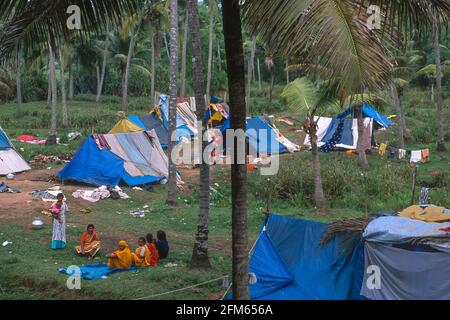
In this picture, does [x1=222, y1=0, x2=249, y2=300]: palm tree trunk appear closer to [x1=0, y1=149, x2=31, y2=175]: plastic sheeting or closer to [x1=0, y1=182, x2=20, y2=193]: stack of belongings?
[x1=0, y1=182, x2=20, y2=193]: stack of belongings

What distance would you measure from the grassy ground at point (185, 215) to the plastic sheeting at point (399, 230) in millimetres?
3066

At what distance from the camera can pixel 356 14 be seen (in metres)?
5.14

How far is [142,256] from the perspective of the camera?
483 inches

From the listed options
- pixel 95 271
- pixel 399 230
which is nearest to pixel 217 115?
pixel 95 271

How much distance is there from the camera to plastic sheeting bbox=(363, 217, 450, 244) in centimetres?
859

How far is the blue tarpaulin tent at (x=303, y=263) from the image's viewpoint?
9547mm

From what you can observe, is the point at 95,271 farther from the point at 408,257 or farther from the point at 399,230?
the point at 408,257

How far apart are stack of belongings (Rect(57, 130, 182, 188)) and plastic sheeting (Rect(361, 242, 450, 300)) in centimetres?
1220

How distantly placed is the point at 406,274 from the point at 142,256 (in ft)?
18.1

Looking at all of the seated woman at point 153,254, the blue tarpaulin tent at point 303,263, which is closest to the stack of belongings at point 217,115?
the seated woman at point 153,254

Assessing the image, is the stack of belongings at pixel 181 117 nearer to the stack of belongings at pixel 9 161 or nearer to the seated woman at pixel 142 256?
the stack of belongings at pixel 9 161

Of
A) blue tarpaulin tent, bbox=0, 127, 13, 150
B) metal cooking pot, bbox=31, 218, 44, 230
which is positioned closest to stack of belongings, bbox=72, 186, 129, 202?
metal cooking pot, bbox=31, 218, 44, 230
